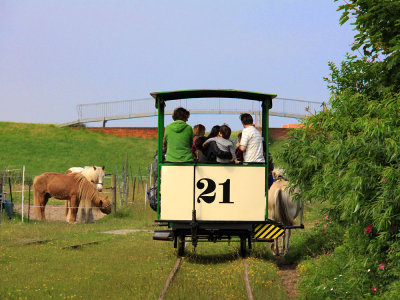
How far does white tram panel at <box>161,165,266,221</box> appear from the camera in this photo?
10508mm

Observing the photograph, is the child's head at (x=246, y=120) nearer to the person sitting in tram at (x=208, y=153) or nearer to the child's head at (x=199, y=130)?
the person sitting in tram at (x=208, y=153)

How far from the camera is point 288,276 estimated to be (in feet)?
34.1

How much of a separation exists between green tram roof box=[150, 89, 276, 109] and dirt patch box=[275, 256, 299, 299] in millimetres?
3143

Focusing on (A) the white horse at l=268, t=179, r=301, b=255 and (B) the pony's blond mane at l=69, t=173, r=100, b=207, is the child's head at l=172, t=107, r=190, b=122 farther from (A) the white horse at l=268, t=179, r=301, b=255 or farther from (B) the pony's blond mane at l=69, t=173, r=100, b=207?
(B) the pony's blond mane at l=69, t=173, r=100, b=207

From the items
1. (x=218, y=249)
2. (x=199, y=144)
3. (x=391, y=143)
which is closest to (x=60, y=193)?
(x=218, y=249)

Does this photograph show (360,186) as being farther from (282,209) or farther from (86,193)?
(86,193)

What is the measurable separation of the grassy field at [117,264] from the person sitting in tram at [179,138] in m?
2.03

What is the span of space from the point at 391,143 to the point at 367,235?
5.03ft

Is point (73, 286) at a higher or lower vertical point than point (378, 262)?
lower

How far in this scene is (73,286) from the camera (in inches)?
354

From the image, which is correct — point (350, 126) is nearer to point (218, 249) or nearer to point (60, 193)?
point (218, 249)

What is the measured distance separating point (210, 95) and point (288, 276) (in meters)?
3.61

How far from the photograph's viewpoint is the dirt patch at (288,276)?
9067 millimetres

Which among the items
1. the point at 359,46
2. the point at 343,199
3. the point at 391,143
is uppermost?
the point at 359,46
